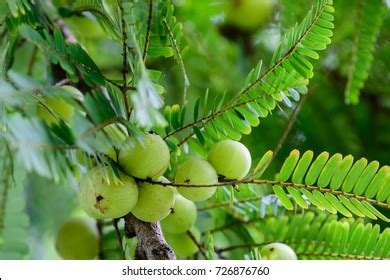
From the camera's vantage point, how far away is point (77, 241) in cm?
72

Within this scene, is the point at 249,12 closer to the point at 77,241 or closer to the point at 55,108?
the point at 77,241

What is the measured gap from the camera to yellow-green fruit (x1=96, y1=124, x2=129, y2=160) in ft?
1.27

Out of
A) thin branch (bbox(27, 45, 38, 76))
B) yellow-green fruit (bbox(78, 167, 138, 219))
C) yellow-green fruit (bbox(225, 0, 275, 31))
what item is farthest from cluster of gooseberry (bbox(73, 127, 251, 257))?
yellow-green fruit (bbox(225, 0, 275, 31))

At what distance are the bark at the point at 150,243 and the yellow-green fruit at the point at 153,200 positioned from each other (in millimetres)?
26

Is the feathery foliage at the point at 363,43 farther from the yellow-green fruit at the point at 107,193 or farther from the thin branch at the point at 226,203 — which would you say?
the yellow-green fruit at the point at 107,193

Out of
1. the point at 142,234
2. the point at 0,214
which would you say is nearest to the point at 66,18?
the point at 0,214

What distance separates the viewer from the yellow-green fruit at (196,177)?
0.48 metres

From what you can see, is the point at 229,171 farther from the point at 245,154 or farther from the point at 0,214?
the point at 0,214

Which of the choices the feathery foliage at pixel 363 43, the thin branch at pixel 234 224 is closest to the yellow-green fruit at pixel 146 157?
the thin branch at pixel 234 224

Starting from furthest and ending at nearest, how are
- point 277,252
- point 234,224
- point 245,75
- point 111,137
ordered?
point 245,75
point 234,224
point 277,252
point 111,137

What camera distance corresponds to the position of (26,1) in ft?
1.48

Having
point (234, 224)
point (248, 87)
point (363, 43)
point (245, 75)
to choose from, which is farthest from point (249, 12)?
point (248, 87)

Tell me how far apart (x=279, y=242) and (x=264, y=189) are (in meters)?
0.06

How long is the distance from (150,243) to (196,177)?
6cm
